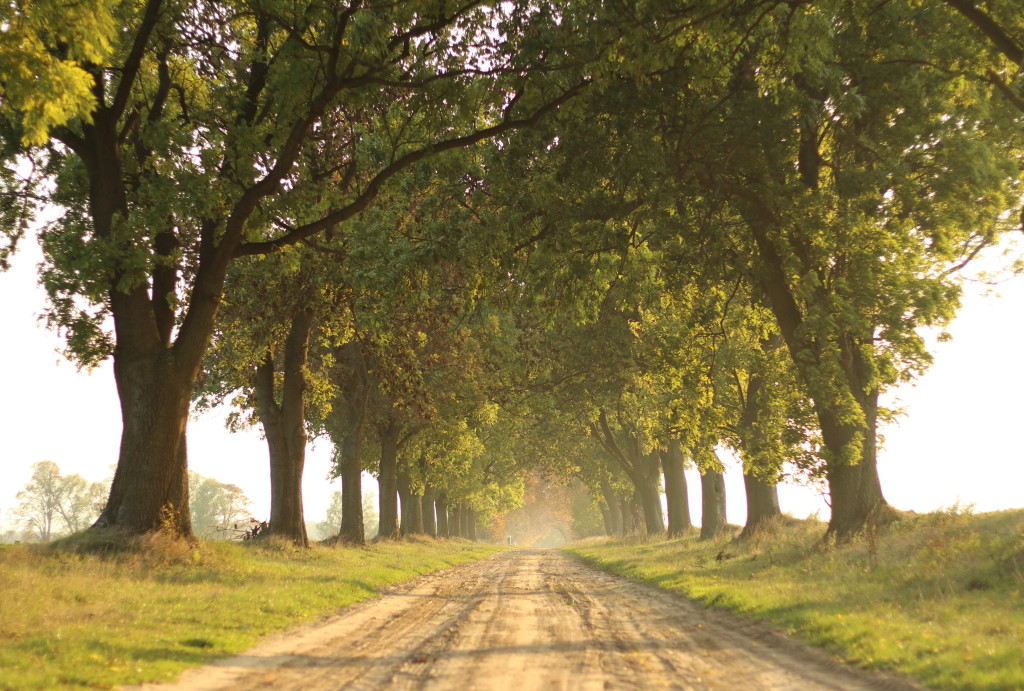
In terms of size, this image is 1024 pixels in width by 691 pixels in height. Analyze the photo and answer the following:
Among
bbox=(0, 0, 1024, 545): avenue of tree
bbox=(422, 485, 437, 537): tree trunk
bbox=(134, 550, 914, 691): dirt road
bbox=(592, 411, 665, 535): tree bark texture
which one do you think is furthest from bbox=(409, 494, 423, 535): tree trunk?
bbox=(134, 550, 914, 691): dirt road

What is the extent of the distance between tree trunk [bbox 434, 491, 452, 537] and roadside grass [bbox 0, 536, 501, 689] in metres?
43.9

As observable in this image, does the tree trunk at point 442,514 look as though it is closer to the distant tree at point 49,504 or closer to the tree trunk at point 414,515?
the tree trunk at point 414,515

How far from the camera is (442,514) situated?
220ft

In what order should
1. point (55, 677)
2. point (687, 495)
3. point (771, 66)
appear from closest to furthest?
point (55, 677)
point (771, 66)
point (687, 495)

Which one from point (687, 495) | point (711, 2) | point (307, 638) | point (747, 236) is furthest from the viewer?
point (687, 495)

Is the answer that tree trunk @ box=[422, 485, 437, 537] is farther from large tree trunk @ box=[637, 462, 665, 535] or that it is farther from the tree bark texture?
large tree trunk @ box=[637, 462, 665, 535]

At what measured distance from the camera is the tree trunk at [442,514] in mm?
61438

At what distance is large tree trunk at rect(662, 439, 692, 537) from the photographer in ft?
124

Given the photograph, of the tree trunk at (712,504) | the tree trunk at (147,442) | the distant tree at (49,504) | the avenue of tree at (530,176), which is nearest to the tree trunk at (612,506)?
the tree trunk at (712,504)

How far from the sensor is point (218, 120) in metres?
17.5

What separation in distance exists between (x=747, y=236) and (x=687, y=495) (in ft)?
78.1

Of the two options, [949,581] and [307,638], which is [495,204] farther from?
[949,581]

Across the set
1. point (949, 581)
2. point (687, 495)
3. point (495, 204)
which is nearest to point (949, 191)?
point (949, 581)

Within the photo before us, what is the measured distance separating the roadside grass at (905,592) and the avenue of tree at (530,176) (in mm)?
2131
